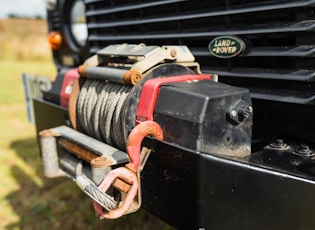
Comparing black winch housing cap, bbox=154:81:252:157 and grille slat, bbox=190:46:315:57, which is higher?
grille slat, bbox=190:46:315:57

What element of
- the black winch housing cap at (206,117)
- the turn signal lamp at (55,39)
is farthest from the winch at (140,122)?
the turn signal lamp at (55,39)

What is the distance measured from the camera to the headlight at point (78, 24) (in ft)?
8.20

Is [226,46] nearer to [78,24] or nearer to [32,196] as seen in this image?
[78,24]

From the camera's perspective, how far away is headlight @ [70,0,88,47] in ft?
8.20

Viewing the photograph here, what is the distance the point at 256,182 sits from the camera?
3.55 feet

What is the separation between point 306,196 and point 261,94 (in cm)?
47

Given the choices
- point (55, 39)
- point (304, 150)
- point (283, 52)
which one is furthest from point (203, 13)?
point (55, 39)

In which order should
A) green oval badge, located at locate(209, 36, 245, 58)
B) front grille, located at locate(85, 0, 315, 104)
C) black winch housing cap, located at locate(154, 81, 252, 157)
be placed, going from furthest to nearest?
green oval badge, located at locate(209, 36, 245, 58) → front grille, located at locate(85, 0, 315, 104) → black winch housing cap, located at locate(154, 81, 252, 157)

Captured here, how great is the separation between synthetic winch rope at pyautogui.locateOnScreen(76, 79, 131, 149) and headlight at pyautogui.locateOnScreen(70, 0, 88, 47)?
2.99 ft

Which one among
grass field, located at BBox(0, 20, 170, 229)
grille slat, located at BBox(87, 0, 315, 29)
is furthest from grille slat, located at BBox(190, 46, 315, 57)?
grass field, located at BBox(0, 20, 170, 229)

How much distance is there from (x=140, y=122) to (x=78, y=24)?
1.50 m

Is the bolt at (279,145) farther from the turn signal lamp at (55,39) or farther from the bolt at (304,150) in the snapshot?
the turn signal lamp at (55,39)

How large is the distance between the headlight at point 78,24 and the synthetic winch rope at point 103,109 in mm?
913

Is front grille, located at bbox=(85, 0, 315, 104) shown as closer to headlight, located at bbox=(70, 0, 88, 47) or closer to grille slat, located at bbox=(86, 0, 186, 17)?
grille slat, located at bbox=(86, 0, 186, 17)
